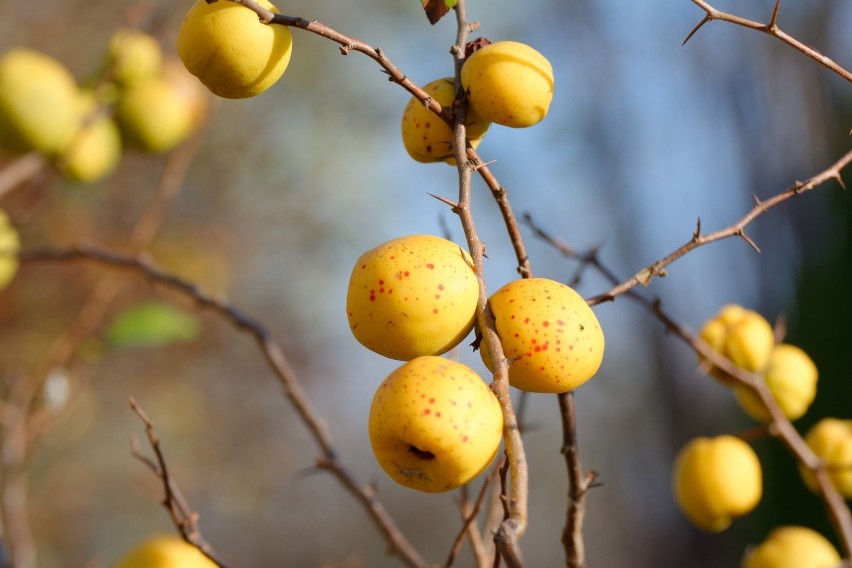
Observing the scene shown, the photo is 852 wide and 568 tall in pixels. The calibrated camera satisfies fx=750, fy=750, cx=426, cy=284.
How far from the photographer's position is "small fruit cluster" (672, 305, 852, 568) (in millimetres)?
809

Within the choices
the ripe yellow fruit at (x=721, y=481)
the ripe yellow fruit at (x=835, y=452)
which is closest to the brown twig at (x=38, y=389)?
the ripe yellow fruit at (x=721, y=481)

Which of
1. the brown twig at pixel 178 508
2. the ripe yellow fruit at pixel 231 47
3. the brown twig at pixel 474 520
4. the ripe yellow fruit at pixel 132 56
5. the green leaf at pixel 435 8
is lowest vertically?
the brown twig at pixel 178 508

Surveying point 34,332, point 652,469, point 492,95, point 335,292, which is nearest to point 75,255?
point 492,95

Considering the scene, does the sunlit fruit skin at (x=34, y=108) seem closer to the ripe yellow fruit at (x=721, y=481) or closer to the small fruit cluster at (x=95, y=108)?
the small fruit cluster at (x=95, y=108)

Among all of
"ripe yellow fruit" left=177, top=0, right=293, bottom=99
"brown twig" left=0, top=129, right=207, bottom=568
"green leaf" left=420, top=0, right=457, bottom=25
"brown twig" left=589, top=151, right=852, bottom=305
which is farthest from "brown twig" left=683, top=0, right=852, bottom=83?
"brown twig" left=0, top=129, right=207, bottom=568

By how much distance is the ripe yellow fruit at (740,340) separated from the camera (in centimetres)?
84

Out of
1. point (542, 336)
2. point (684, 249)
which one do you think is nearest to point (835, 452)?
point (684, 249)

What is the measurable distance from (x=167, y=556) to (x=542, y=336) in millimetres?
317

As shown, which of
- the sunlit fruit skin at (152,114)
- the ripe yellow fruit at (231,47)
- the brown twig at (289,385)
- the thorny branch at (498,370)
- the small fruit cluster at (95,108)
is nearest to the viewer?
the thorny branch at (498,370)

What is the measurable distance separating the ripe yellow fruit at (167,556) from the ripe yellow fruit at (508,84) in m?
0.37

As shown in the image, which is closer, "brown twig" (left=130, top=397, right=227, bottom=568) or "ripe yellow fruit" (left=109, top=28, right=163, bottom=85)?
"brown twig" (left=130, top=397, right=227, bottom=568)

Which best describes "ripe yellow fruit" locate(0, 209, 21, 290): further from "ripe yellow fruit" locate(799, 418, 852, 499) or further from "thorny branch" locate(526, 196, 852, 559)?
"ripe yellow fruit" locate(799, 418, 852, 499)

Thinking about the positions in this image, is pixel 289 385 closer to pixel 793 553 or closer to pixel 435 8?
pixel 435 8

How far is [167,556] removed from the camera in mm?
536
